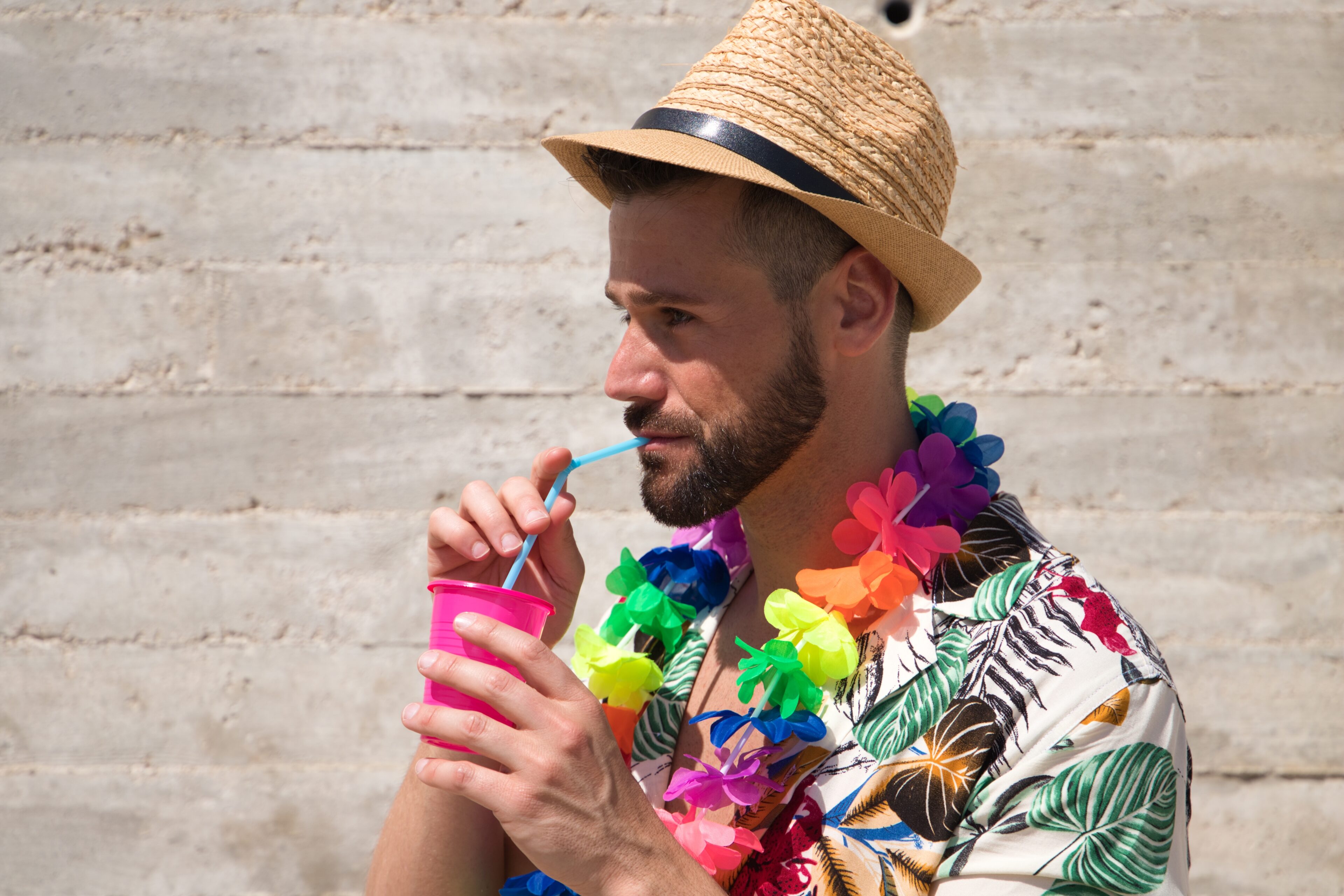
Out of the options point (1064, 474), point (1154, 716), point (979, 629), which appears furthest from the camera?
point (1064, 474)

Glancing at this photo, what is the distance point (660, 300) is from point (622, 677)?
0.72m

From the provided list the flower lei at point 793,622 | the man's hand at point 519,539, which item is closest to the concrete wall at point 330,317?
the flower lei at point 793,622

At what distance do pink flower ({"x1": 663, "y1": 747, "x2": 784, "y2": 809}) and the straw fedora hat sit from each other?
2.81 ft

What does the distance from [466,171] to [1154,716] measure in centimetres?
242

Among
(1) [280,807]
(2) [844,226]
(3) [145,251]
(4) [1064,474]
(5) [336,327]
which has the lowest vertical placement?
(1) [280,807]

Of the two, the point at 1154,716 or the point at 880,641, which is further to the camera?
the point at 880,641

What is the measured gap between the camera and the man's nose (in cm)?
158

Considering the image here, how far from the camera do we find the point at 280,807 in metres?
2.92

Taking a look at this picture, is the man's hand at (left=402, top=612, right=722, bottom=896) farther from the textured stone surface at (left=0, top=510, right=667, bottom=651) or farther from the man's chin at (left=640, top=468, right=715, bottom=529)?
the textured stone surface at (left=0, top=510, right=667, bottom=651)

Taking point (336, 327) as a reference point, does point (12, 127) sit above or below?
above

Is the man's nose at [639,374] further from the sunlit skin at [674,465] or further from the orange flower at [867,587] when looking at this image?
the orange flower at [867,587]

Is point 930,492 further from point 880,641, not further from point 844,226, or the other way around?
point 844,226

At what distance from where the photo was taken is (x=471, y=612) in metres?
1.23

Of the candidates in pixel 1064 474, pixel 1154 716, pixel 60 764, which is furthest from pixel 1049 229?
pixel 60 764
